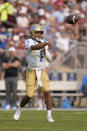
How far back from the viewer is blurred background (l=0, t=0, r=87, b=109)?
17562mm

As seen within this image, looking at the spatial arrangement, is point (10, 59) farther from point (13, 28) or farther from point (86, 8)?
point (86, 8)

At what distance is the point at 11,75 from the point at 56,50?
2015 mm

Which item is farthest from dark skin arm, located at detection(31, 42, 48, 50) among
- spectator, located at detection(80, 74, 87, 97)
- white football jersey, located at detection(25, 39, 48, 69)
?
spectator, located at detection(80, 74, 87, 97)

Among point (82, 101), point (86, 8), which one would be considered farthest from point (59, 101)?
point (86, 8)

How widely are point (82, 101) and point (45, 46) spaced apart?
8.41m

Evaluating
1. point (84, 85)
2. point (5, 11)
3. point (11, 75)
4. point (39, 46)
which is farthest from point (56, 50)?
point (39, 46)

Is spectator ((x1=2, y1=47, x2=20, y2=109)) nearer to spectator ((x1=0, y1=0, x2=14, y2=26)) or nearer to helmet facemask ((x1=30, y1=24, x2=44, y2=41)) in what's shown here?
spectator ((x1=0, y1=0, x2=14, y2=26))

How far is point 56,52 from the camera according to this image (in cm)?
1752

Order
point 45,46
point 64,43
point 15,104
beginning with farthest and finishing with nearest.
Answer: point 64,43 < point 15,104 < point 45,46

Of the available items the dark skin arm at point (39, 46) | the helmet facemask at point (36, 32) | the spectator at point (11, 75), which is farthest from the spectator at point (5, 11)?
the dark skin arm at point (39, 46)

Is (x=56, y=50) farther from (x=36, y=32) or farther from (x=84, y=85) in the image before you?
(x=36, y=32)

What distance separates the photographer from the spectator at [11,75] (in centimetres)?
1644

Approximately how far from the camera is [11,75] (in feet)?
54.0

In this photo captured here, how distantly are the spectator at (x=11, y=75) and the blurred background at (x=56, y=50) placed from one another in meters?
0.82
